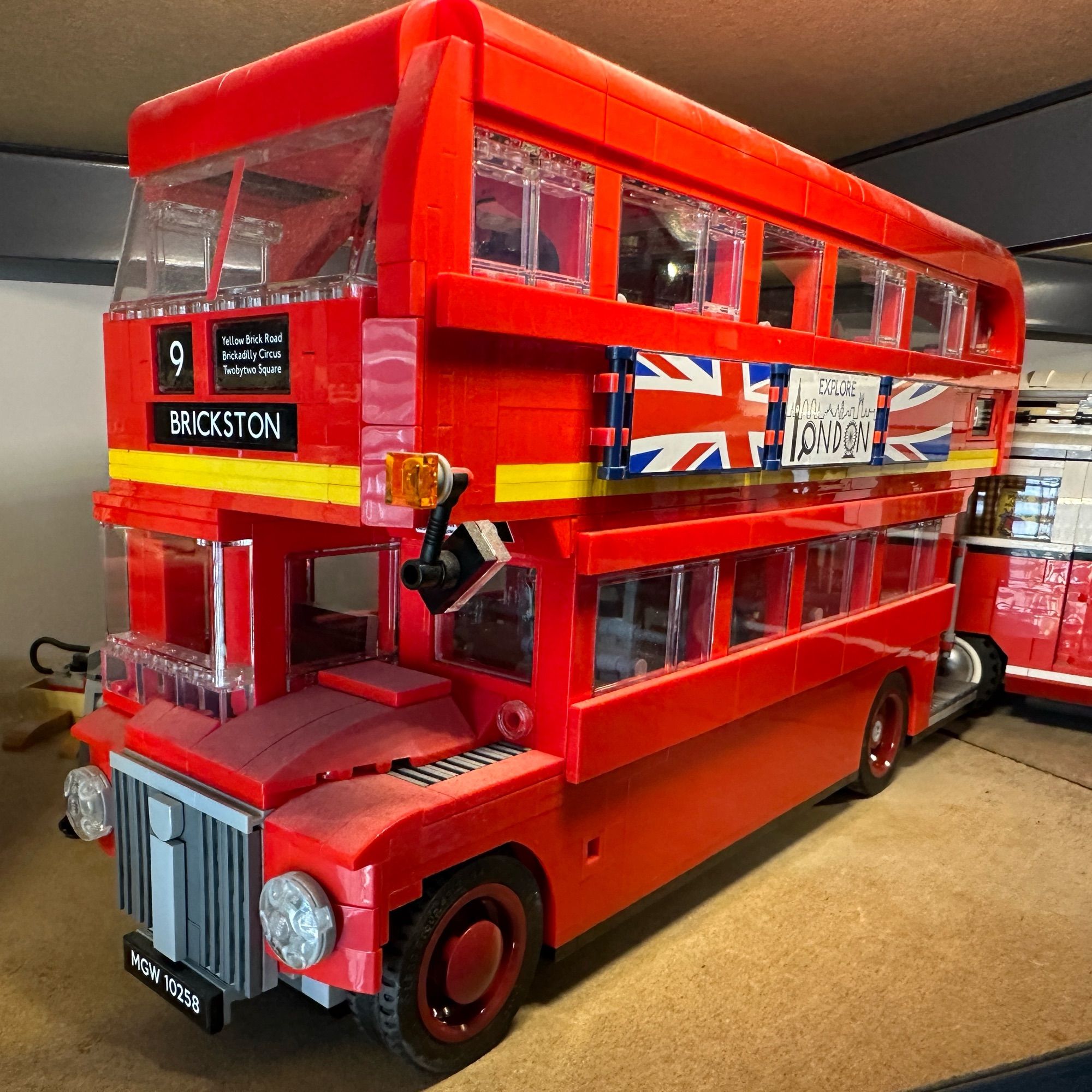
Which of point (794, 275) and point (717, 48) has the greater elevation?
point (717, 48)

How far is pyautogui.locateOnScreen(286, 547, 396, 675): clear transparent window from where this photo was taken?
2779mm

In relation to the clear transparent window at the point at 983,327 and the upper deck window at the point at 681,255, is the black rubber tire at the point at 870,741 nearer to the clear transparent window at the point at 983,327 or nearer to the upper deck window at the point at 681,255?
the clear transparent window at the point at 983,327

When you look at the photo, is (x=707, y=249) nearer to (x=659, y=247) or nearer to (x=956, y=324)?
(x=659, y=247)

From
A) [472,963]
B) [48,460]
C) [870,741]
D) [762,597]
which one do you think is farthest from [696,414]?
[48,460]

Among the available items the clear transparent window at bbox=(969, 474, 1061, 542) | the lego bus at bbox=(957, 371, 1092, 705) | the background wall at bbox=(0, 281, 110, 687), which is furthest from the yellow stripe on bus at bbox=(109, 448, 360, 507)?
the clear transparent window at bbox=(969, 474, 1061, 542)

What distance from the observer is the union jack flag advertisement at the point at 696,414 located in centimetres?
243

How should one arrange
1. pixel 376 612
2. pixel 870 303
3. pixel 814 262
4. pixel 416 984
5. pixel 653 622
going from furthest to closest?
pixel 870 303 → pixel 376 612 → pixel 814 262 → pixel 653 622 → pixel 416 984

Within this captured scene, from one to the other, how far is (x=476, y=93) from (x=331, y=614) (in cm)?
169

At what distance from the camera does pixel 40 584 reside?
5266mm

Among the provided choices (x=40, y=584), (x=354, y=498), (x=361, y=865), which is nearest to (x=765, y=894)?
(x=361, y=865)

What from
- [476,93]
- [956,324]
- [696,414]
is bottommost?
[696,414]

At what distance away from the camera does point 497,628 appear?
284 centimetres

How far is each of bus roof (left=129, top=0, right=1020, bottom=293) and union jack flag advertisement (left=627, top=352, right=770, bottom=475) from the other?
54 cm

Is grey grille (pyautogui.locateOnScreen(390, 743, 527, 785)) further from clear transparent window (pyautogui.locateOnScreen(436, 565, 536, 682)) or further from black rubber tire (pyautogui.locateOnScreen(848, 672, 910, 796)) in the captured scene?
black rubber tire (pyautogui.locateOnScreen(848, 672, 910, 796))
